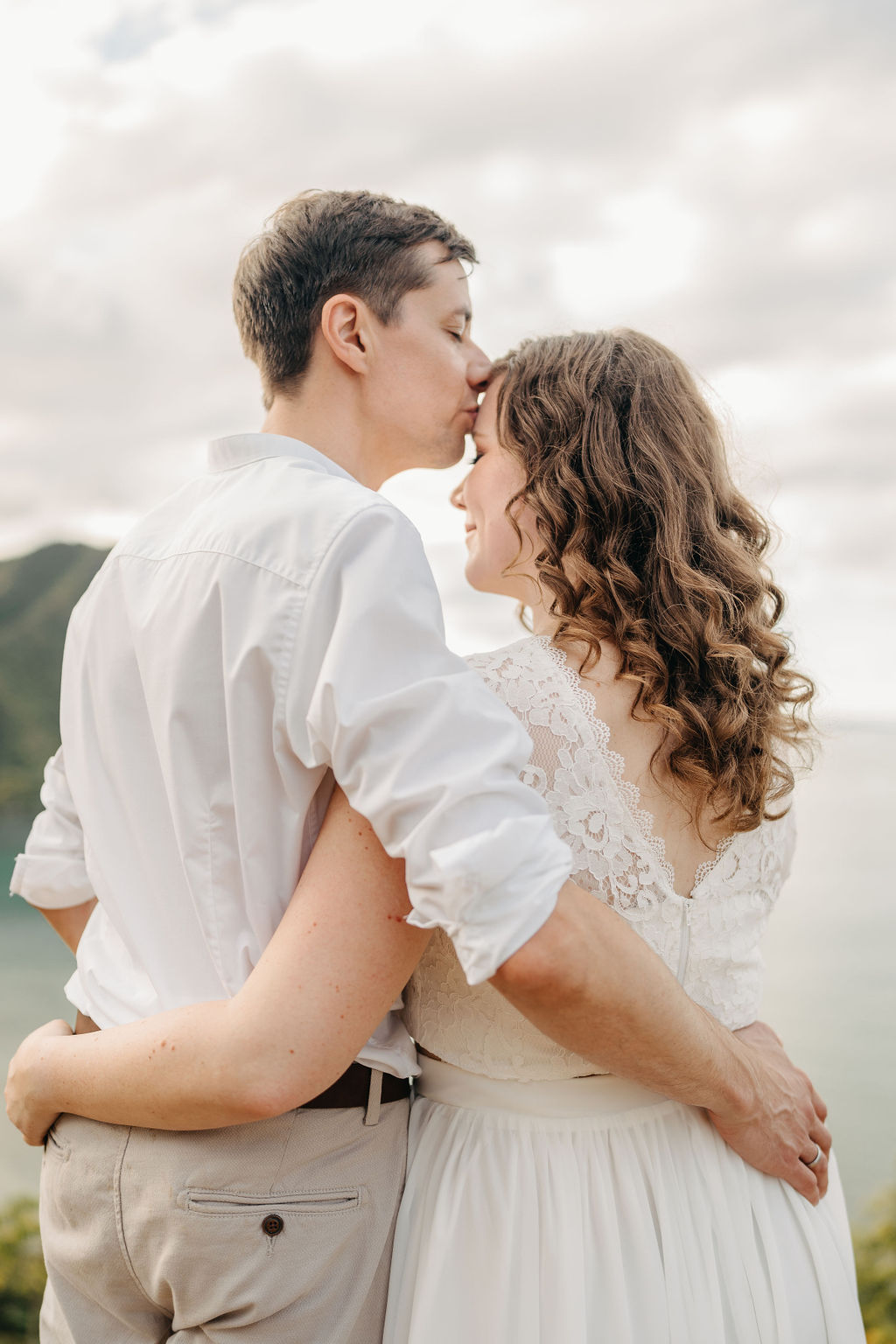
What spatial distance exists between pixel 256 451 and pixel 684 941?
0.93m

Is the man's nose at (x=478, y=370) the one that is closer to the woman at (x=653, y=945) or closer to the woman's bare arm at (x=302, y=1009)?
the woman at (x=653, y=945)

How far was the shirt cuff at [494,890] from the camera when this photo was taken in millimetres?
934

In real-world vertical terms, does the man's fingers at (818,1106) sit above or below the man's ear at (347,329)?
below

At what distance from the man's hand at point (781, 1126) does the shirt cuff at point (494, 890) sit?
592 mm

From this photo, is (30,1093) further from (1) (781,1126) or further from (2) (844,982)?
(2) (844,982)

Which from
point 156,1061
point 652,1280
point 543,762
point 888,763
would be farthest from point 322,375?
point 888,763

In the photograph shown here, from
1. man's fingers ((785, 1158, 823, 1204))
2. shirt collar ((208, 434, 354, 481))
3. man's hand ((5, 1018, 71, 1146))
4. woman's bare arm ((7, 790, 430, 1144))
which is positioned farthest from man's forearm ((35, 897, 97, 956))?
man's fingers ((785, 1158, 823, 1204))

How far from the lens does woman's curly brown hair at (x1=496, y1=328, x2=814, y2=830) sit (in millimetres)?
1430

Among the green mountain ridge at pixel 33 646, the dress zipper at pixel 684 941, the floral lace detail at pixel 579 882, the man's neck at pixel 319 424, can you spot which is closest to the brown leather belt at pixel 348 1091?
the floral lace detail at pixel 579 882

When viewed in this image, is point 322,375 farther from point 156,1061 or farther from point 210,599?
point 156,1061

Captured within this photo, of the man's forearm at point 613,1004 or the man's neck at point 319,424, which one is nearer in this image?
the man's forearm at point 613,1004

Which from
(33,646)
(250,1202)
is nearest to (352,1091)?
(250,1202)

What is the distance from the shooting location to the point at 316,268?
1.77 meters

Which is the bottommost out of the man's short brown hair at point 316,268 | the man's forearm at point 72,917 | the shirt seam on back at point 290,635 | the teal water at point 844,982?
the teal water at point 844,982
